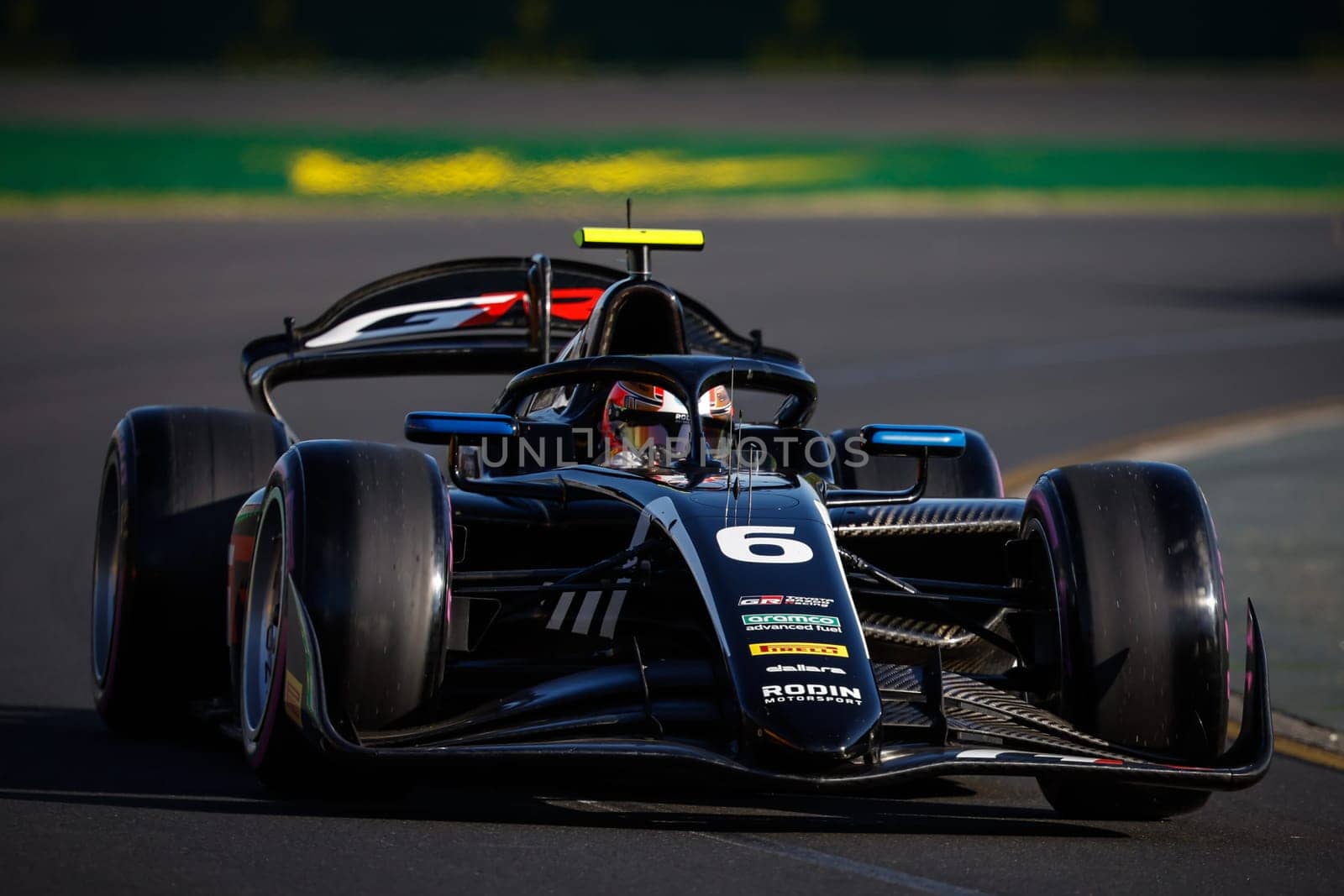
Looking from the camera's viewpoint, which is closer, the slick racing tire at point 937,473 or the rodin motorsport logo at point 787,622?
the rodin motorsport logo at point 787,622

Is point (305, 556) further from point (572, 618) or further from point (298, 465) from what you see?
point (572, 618)

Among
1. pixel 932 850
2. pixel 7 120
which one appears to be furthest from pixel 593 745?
pixel 7 120

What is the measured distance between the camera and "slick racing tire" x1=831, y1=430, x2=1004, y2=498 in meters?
8.73

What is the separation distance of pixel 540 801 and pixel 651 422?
5.42ft

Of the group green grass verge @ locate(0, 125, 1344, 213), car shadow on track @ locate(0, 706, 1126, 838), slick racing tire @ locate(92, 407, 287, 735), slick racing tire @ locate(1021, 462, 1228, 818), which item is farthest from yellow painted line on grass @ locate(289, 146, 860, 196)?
slick racing tire @ locate(1021, 462, 1228, 818)

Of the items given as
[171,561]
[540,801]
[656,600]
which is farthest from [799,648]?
[171,561]

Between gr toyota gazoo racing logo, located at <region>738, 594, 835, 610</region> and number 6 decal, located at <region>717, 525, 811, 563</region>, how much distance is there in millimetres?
166

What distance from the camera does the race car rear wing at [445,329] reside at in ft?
30.9

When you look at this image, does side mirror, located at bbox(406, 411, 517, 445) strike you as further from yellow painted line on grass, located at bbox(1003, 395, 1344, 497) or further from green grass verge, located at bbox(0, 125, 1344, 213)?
green grass verge, located at bbox(0, 125, 1344, 213)

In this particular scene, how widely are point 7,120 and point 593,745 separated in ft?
104

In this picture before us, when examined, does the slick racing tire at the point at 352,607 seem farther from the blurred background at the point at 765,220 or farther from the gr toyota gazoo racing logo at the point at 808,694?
the gr toyota gazoo racing logo at the point at 808,694

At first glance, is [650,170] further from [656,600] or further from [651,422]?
[656,600]

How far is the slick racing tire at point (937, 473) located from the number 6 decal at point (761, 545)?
2.33 metres

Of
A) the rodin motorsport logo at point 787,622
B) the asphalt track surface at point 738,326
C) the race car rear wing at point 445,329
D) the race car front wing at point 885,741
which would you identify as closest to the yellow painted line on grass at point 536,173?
the asphalt track surface at point 738,326
